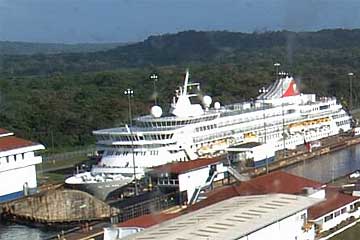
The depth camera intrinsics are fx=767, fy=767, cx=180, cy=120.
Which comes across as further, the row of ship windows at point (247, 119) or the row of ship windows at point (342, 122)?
the row of ship windows at point (342, 122)

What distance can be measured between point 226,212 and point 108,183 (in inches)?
300

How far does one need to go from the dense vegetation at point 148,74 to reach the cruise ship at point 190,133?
2.39 metres

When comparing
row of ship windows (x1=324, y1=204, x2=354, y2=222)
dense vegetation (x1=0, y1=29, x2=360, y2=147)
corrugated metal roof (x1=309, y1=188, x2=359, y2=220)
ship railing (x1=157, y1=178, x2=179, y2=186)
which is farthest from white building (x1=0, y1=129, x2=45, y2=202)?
row of ship windows (x1=324, y1=204, x2=354, y2=222)

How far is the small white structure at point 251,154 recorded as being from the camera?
21086 mm

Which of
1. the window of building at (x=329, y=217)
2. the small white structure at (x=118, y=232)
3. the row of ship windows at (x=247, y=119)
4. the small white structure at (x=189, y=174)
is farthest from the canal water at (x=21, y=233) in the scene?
the row of ship windows at (x=247, y=119)

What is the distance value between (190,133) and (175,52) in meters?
42.5

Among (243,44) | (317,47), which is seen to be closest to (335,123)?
(317,47)

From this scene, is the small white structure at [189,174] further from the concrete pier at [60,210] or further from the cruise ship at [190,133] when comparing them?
the concrete pier at [60,210]

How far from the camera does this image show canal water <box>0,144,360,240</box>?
1545cm

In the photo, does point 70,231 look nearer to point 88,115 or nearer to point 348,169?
point 348,169

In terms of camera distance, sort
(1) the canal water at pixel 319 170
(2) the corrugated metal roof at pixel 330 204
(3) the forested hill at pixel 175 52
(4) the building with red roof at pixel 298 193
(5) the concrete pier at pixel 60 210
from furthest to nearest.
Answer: (3) the forested hill at pixel 175 52 < (5) the concrete pier at pixel 60 210 < (1) the canal water at pixel 319 170 < (2) the corrugated metal roof at pixel 330 204 < (4) the building with red roof at pixel 298 193

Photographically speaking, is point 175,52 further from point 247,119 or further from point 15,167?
point 15,167

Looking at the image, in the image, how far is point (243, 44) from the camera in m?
59.2

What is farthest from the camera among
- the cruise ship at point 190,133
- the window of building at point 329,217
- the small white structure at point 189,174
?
the cruise ship at point 190,133
